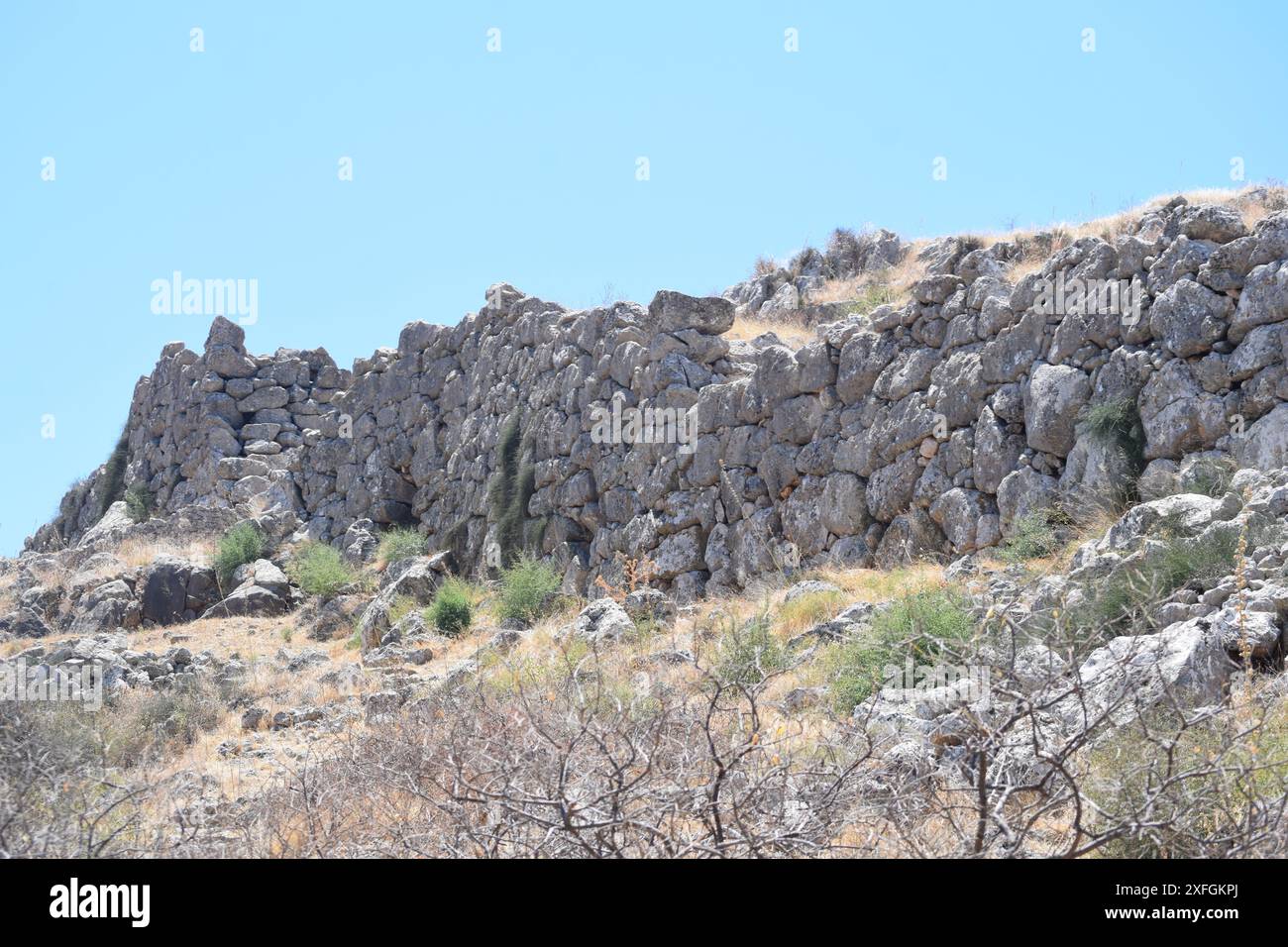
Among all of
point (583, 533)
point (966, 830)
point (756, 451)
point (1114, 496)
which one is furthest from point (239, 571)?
point (966, 830)

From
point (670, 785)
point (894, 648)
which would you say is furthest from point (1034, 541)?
point (670, 785)

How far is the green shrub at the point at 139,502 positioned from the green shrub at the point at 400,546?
9538mm

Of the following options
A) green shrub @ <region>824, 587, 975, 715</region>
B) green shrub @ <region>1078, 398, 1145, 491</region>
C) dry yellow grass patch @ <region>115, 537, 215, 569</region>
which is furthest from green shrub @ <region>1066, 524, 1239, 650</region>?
dry yellow grass patch @ <region>115, 537, 215, 569</region>

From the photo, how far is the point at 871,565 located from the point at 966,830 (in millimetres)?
7846

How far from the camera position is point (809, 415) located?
42.8ft

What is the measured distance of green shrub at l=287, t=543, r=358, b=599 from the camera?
17.0 metres

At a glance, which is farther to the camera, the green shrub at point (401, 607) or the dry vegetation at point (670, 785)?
the green shrub at point (401, 607)

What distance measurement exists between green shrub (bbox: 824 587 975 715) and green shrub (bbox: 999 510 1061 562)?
1697 millimetres

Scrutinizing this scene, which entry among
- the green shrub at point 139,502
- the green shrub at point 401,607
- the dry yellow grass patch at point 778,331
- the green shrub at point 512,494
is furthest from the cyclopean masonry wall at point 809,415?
the green shrub at point 139,502

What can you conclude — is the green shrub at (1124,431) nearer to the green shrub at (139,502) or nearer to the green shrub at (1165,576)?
the green shrub at (1165,576)

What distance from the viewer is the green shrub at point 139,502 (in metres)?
25.3

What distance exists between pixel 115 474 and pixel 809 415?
21949 mm
